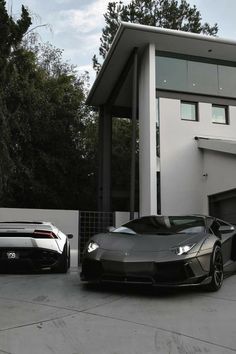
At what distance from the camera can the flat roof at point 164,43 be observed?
17.2 meters

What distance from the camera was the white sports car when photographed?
30.2ft

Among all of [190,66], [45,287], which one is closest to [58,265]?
[45,287]

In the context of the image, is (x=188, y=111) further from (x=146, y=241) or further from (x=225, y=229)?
(x=146, y=241)

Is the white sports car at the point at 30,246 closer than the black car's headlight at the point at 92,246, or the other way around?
the black car's headlight at the point at 92,246

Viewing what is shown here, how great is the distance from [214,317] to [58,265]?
4.39m

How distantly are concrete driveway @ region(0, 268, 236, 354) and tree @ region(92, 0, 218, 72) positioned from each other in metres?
30.1

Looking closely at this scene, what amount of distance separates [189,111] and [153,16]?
63.4 ft

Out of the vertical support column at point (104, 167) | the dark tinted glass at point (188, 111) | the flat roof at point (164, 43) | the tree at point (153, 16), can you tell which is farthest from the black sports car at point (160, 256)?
the tree at point (153, 16)

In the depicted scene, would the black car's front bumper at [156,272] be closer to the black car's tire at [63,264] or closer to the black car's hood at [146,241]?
the black car's hood at [146,241]

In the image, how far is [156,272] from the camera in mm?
6594

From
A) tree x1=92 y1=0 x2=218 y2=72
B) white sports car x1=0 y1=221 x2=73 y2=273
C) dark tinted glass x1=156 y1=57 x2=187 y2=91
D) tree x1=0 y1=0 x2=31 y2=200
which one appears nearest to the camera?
white sports car x1=0 y1=221 x2=73 y2=273

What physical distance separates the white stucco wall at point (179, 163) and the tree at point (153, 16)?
18.5m

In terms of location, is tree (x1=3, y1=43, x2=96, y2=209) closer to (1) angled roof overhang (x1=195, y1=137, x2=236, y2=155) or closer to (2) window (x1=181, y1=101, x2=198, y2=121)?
(2) window (x1=181, y1=101, x2=198, y2=121)

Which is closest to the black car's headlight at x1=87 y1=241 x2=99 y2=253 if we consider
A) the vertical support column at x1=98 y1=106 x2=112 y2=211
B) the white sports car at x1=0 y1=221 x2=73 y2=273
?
the white sports car at x1=0 y1=221 x2=73 y2=273
